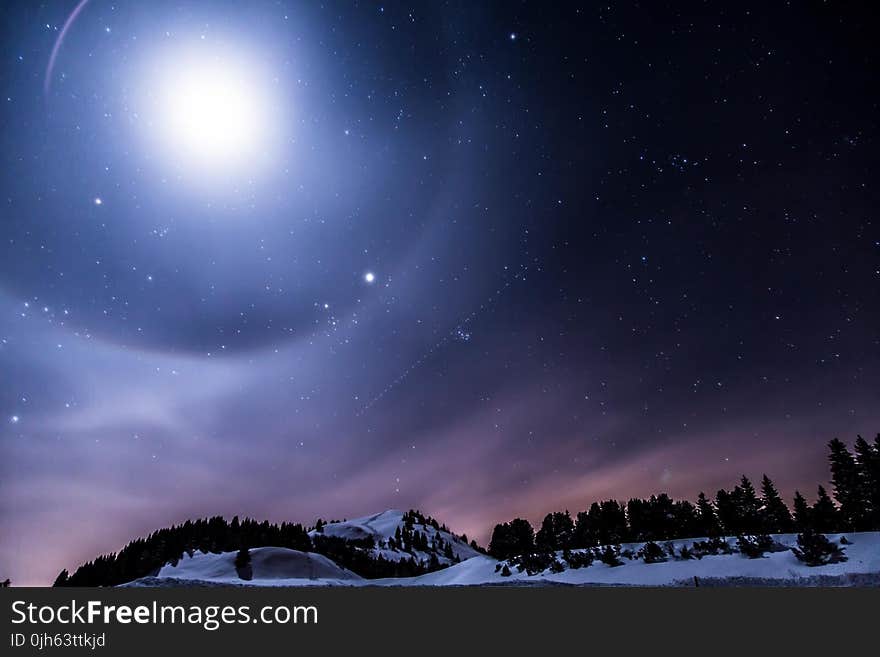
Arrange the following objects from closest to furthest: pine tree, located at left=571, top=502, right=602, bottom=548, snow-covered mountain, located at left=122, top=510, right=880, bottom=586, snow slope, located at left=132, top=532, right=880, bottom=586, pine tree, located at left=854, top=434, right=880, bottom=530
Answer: snow slope, located at left=132, top=532, right=880, bottom=586 → snow-covered mountain, located at left=122, top=510, right=880, bottom=586 → pine tree, located at left=854, top=434, right=880, bottom=530 → pine tree, located at left=571, top=502, right=602, bottom=548

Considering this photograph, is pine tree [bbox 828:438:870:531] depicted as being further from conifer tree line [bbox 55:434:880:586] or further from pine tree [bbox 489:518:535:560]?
pine tree [bbox 489:518:535:560]

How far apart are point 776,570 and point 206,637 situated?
44834 millimetres

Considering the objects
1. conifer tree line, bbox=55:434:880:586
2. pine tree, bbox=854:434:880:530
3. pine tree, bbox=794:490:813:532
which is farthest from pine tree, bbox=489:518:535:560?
pine tree, bbox=854:434:880:530

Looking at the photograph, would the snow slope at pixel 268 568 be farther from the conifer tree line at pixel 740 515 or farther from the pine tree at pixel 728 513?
the pine tree at pixel 728 513

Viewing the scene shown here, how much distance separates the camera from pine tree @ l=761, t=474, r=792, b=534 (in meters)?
58.6

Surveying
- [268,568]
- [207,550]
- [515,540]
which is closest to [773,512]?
[515,540]

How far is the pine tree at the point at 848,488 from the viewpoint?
4937 cm

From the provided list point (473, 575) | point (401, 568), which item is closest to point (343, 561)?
point (401, 568)

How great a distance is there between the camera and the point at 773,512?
6100 cm

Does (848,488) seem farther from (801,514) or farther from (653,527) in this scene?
(653,527)

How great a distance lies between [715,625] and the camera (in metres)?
11.5

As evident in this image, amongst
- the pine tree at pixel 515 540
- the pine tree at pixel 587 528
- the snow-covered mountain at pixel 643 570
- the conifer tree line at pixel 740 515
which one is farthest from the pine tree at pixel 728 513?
the pine tree at pixel 515 540

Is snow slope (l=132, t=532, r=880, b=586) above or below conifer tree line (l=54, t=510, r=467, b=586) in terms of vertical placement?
below

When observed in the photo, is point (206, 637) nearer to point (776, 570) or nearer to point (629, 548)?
point (776, 570)
